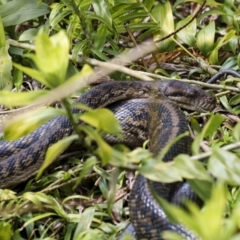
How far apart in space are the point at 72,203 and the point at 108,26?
1488 mm

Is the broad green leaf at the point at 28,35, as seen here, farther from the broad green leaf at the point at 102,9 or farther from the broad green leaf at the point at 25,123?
the broad green leaf at the point at 25,123

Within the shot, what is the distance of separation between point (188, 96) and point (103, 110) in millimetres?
2458

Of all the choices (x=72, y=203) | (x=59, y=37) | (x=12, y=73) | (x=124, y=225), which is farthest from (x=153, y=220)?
(x=12, y=73)

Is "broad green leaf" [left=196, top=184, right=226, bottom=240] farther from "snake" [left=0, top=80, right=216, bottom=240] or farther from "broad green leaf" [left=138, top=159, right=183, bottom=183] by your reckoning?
"snake" [left=0, top=80, right=216, bottom=240]

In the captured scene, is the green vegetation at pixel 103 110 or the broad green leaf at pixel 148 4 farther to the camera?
the broad green leaf at pixel 148 4

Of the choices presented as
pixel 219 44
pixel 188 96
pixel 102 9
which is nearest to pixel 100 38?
pixel 102 9

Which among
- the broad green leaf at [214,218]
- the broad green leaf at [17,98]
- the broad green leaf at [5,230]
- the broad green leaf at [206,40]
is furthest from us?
the broad green leaf at [206,40]

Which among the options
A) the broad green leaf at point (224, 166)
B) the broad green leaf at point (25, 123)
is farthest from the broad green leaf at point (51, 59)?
the broad green leaf at point (224, 166)

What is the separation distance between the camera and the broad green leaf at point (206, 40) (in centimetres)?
479

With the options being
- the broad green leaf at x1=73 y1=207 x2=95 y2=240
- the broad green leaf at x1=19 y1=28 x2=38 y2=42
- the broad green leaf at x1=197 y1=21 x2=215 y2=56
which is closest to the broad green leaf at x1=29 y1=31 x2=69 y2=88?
the broad green leaf at x1=73 y1=207 x2=95 y2=240

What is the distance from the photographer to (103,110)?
6.43 feet

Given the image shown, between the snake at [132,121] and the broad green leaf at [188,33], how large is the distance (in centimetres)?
54

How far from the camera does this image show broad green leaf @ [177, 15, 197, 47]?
4.84 metres

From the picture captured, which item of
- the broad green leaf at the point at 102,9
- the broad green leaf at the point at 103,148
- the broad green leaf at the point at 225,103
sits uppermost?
the broad green leaf at the point at 103,148
